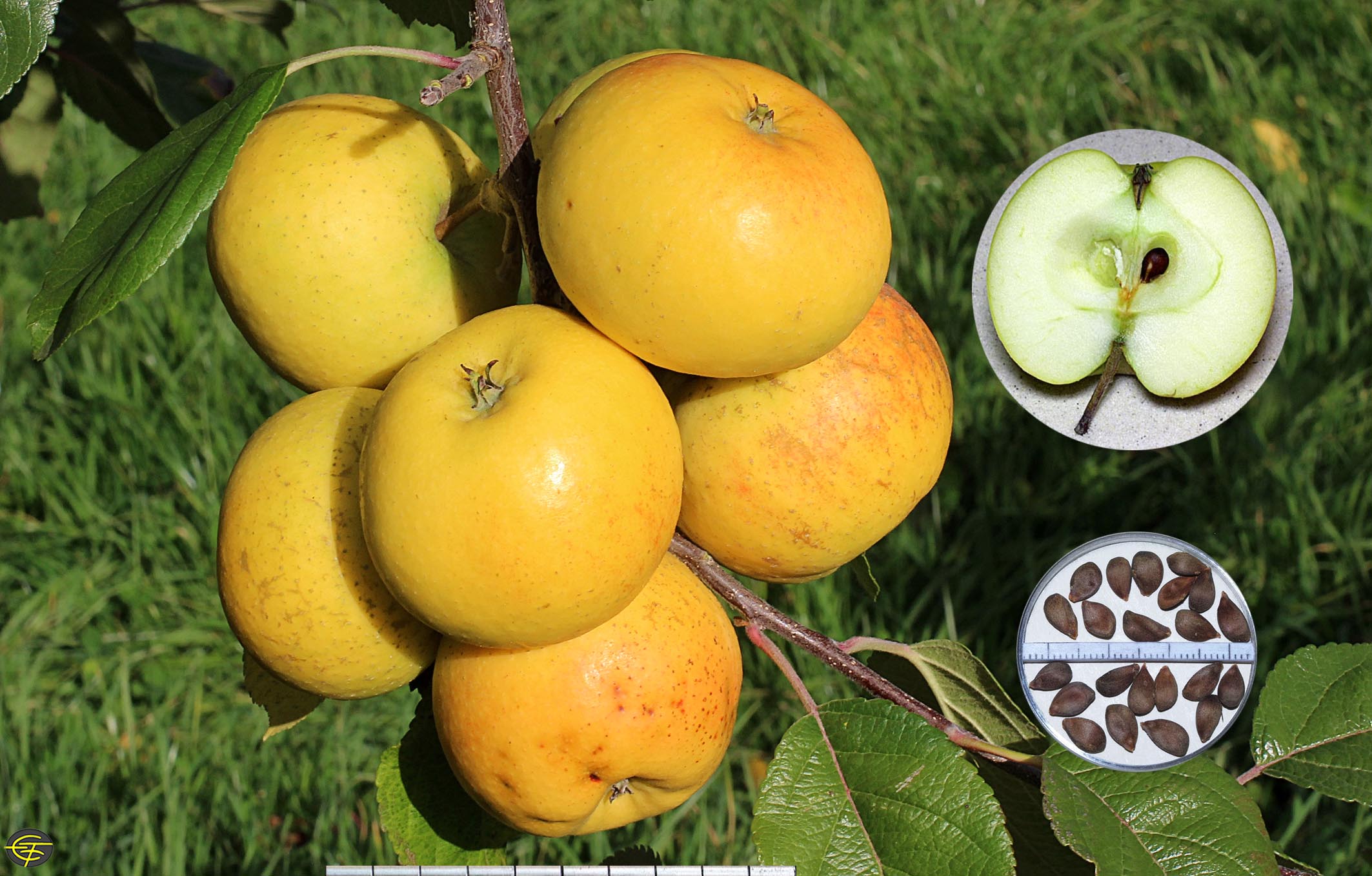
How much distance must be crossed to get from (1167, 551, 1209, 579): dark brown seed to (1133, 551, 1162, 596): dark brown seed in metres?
0.01

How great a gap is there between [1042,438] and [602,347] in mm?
2295

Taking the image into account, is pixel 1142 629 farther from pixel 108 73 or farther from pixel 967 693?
pixel 108 73

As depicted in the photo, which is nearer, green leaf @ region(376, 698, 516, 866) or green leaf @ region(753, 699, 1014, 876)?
green leaf @ region(753, 699, 1014, 876)

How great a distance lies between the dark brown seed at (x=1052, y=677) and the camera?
1131 mm

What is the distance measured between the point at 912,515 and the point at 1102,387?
1.51m

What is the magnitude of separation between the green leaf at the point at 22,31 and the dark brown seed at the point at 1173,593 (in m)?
1.16

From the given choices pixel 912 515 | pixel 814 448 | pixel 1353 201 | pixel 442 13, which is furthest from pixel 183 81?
pixel 1353 201

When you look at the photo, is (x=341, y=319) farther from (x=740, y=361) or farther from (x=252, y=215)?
(x=740, y=361)

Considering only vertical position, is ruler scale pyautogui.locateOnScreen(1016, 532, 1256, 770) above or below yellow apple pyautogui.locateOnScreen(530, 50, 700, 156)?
below

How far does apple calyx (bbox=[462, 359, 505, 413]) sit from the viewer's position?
3.22ft

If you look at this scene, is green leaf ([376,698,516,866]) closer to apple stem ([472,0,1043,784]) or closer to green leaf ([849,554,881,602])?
apple stem ([472,0,1043,784])

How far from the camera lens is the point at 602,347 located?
1022mm

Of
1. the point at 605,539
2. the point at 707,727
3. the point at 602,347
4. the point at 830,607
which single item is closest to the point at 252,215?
the point at 602,347

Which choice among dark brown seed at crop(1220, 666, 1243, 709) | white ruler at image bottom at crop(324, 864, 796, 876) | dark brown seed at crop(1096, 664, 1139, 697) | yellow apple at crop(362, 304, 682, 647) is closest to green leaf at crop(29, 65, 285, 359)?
yellow apple at crop(362, 304, 682, 647)
